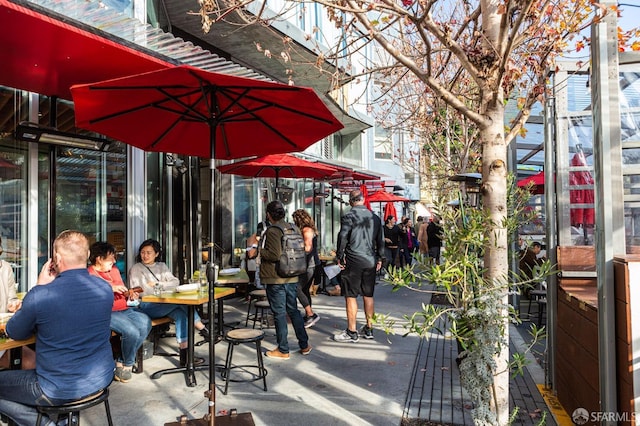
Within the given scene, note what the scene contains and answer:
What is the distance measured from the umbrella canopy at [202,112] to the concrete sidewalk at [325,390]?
2.40 meters

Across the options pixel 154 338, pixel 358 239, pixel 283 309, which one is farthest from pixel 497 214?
pixel 154 338

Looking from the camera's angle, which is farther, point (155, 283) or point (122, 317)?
point (155, 283)

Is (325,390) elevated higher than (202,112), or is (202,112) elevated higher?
(202,112)

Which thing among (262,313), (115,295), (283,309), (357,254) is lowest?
(262,313)

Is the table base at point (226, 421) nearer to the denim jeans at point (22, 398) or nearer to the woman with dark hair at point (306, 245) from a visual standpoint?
the denim jeans at point (22, 398)

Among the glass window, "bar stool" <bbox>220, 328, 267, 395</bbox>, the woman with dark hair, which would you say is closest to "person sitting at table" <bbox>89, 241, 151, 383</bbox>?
"bar stool" <bbox>220, 328, 267, 395</bbox>

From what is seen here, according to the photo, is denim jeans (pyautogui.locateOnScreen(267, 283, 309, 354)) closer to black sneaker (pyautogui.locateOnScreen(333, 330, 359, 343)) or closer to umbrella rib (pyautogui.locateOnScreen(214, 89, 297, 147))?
black sneaker (pyautogui.locateOnScreen(333, 330, 359, 343))

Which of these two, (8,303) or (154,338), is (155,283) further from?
(8,303)

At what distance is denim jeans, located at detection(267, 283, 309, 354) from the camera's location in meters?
5.60

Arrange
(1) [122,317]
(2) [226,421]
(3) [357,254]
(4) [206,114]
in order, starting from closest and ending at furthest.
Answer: (2) [226,421] < (4) [206,114] < (1) [122,317] < (3) [357,254]

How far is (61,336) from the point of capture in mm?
3010

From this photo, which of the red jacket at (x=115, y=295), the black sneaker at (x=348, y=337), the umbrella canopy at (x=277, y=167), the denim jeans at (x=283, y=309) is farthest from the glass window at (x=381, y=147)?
the red jacket at (x=115, y=295)

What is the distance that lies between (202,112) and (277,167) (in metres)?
4.47

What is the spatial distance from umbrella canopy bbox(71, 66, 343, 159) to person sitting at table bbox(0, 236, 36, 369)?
1611mm
